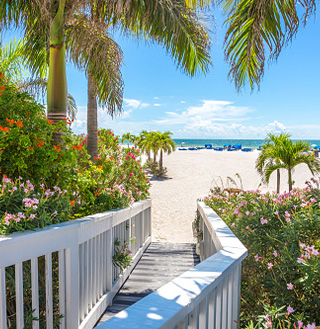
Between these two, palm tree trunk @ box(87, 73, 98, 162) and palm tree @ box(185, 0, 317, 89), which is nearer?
palm tree @ box(185, 0, 317, 89)

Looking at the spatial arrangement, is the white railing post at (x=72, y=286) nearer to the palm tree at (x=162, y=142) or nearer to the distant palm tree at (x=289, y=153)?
the distant palm tree at (x=289, y=153)

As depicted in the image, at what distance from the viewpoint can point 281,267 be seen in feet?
6.89

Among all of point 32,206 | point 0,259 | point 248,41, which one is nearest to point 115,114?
point 248,41

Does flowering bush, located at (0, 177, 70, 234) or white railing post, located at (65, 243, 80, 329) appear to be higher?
flowering bush, located at (0, 177, 70, 234)

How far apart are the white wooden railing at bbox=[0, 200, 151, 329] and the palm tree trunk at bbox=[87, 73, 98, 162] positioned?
7.13 ft

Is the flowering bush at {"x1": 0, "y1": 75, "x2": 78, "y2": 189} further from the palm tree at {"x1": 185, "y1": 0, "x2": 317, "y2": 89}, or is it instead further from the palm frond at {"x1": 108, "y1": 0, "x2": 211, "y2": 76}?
the palm tree at {"x1": 185, "y1": 0, "x2": 317, "y2": 89}

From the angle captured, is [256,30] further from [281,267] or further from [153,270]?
[153,270]

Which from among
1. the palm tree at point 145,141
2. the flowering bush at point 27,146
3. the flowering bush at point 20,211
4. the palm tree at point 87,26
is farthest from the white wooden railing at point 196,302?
the palm tree at point 145,141

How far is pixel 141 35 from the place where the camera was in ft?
18.8

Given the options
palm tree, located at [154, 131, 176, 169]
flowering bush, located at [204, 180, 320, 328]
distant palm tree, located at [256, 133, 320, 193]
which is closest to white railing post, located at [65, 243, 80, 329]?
flowering bush, located at [204, 180, 320, 328]

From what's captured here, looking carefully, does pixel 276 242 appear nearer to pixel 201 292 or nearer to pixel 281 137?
pixel 201 292

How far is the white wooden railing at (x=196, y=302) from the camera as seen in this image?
41.7 inches

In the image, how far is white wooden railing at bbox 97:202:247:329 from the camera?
106 centimetres

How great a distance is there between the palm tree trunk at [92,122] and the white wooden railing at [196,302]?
4.37 meters
